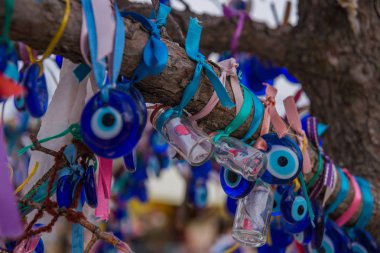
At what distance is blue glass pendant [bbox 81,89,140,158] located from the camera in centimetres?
54

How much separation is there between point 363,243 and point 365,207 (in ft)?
0.25

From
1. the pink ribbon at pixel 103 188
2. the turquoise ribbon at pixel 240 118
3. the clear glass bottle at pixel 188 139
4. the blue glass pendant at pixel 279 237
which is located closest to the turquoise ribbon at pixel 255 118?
the turquoise ribbon at pixel 240 118

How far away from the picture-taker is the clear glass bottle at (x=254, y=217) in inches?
30.1

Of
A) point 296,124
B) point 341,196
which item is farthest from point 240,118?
point 341,196

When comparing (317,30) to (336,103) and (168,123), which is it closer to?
(336,103)

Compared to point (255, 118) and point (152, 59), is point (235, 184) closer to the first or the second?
point (255, 118)

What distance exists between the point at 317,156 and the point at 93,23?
1.81 ft

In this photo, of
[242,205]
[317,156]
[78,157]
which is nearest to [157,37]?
[78,157]

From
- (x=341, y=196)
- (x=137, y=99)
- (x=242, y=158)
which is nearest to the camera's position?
(x=137, y=99)

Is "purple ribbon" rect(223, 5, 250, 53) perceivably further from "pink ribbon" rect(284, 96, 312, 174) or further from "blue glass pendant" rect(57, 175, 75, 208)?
"blue glass pendant" rect(57, 175, 75, 208)

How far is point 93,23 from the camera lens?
57 centimetres

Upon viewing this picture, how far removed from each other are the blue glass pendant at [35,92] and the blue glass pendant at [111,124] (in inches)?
13.5

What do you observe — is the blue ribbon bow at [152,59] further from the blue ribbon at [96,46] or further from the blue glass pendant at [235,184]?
the blue glass pendant at [235,184]

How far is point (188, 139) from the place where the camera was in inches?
25.8
